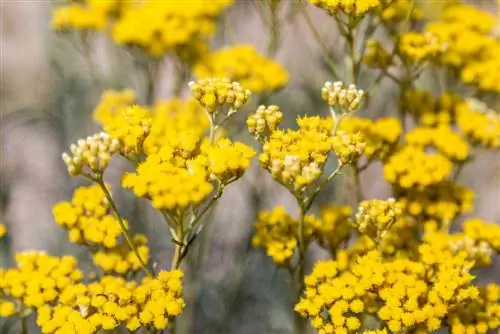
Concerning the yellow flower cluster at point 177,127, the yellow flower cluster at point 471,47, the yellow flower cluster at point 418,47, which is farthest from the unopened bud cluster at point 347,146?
the yellow flower cluster at point 471,47

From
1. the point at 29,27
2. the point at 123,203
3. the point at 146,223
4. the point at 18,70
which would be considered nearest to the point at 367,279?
the point at 146,223

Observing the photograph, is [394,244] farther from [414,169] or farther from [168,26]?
[168,26]

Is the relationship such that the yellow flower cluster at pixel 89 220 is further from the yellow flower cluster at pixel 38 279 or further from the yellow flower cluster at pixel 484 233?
the yellow flower cluster at pixel 484 233

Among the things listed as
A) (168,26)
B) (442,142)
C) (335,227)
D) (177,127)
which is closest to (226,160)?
(335,227)

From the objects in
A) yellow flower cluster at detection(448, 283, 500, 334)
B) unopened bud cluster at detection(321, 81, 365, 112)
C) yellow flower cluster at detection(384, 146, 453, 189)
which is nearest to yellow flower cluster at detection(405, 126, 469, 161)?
yellow flower cluster at detection(384, 146, 453, 189)

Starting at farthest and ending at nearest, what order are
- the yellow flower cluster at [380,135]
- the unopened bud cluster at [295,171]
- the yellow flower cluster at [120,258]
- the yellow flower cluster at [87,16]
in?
the yellow flower cluster at [87,16], the yellow flower cluster at [380,135], the yellow flower cluster at [120,258], the unopened bud cluster at [295,171]

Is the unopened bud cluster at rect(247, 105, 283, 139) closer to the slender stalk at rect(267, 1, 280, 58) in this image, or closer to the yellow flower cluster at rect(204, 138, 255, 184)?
the yellow flower cluster at rect(204, 138, 255, 184)

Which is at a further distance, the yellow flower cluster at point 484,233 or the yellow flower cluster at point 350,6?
the yellow flower cluster at point 484,233
